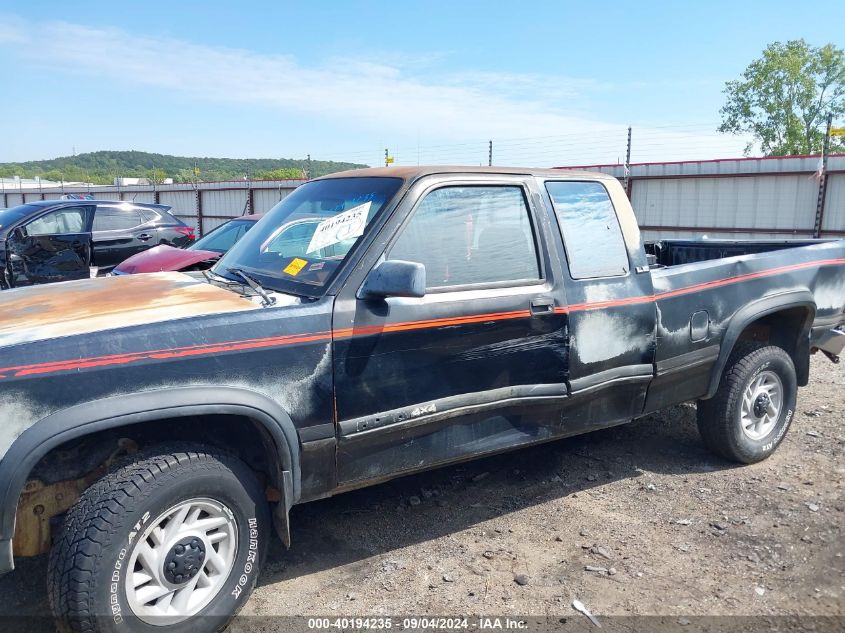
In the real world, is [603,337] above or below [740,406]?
above

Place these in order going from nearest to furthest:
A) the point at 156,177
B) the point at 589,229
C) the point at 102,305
Result: the point at 102,305, the point at 589,229, the point at 156,177

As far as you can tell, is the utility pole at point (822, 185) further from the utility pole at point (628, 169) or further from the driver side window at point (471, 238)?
the driver side window at point (471, 238)

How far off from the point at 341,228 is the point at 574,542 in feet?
6.76

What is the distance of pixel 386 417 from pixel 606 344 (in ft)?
4.64

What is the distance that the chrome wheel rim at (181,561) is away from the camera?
2.68 metres

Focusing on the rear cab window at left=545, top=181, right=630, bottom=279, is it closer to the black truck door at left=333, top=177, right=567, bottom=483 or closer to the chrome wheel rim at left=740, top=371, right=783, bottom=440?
the black truck door at left=333, top=177, right=567, bottom=483

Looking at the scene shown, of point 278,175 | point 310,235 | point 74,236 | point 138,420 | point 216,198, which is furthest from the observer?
point 278,175

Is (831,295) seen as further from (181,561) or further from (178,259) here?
(178,259)

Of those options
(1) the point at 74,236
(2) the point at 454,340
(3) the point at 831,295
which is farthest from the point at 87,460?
(1) the point at 74,236

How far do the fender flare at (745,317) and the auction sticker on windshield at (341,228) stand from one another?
2.50 metres

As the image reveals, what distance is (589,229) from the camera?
3.99 m

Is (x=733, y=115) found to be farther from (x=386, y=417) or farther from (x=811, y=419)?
(x=386, y=417)

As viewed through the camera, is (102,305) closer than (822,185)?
Yes

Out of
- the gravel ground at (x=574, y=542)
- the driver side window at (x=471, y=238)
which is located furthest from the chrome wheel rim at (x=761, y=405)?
the driver side window at (x=471, y=238)
